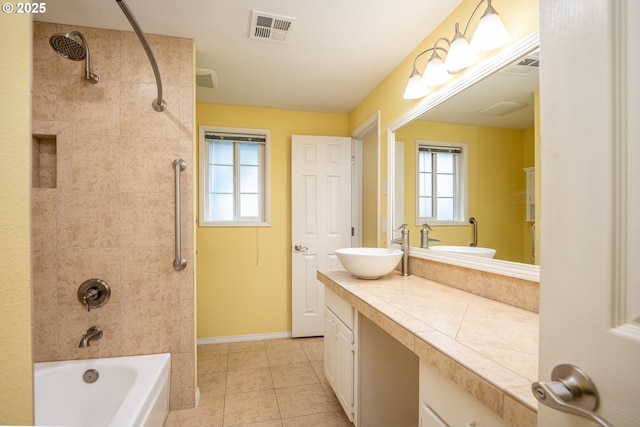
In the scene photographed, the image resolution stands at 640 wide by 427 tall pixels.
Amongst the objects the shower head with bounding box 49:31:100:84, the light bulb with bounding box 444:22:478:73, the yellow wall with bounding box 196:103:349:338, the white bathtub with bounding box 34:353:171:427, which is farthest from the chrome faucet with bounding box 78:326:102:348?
the light bulb with bounding box 444:22:478:73

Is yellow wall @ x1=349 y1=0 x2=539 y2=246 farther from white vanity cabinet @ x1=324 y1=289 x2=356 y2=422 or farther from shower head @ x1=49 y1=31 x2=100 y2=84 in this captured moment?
shower head @ x1=49 y1=31 x2=100 y2=84

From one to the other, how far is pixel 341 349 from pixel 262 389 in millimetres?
829

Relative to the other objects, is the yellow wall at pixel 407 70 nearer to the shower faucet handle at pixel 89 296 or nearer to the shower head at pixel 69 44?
the shower head at pixel 69 44

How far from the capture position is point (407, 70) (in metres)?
2.12

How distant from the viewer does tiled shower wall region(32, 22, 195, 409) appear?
1.78 metres

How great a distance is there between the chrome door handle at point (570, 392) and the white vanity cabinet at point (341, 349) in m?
1.20

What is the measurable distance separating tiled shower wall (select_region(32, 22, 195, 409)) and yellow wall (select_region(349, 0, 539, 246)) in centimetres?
145

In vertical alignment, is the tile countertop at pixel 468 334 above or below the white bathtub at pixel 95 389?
above

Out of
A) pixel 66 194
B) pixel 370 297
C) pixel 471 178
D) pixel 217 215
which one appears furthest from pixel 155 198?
pixel 471 178

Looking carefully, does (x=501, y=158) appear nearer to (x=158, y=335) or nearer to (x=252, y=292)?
(x=158, y=335)

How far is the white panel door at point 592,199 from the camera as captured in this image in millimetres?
366

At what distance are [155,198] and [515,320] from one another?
78.9 inches

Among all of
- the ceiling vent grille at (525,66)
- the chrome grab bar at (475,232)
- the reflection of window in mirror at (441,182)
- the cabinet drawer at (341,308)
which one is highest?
the ceiling vent grille at (525,66)

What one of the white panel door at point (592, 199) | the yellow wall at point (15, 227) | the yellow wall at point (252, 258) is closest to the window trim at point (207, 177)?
the yellow wall at point (252, 258)
